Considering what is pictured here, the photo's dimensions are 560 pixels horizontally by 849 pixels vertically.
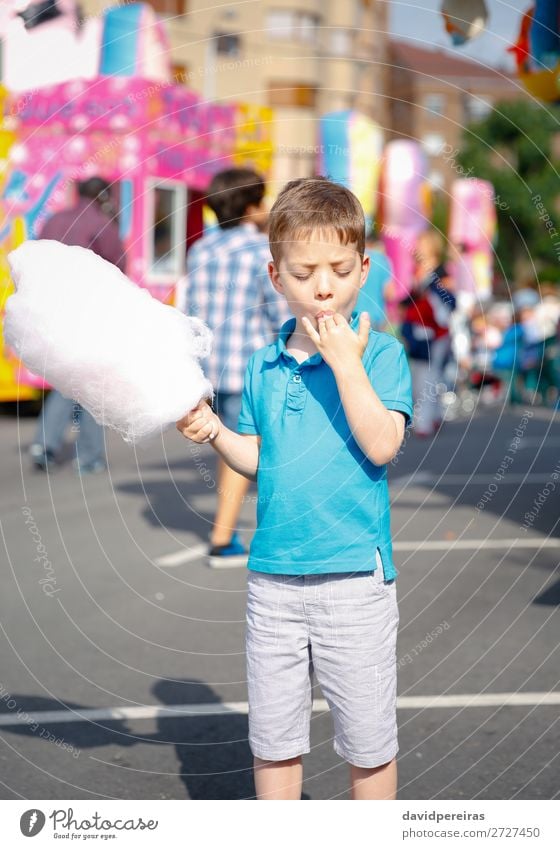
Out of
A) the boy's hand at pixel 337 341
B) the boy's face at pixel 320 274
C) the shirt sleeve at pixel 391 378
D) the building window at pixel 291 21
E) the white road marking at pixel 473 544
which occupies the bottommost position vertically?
the white road marking at pixel 473 544

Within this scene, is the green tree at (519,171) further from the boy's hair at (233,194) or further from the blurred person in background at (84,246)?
the boy's hair at (233,194)

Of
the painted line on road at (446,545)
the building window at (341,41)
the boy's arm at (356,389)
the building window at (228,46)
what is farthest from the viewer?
the building window at (341,41)

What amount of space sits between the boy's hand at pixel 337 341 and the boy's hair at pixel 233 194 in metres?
3.48

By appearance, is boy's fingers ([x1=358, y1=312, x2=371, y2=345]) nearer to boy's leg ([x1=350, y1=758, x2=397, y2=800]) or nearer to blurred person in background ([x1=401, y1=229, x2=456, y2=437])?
boy's leg ([x1=350, y1=758, x2=397, y2=800])

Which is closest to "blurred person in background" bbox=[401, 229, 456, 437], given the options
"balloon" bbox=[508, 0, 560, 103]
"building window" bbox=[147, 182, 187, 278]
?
"building window" bbox=[147, 182, 187, 278]

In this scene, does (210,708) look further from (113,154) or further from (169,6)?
(169,6)

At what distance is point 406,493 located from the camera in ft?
28.3

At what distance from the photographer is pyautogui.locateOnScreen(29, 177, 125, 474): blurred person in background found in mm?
8992

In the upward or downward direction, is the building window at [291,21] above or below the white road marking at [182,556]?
above

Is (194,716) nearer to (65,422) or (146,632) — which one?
(146,632)

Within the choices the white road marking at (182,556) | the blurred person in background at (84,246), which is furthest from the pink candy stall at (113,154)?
the white road marking at (182,556)

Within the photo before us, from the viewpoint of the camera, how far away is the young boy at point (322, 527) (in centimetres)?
271

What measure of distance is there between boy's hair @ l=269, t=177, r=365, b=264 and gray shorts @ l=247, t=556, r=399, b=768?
761 mm
